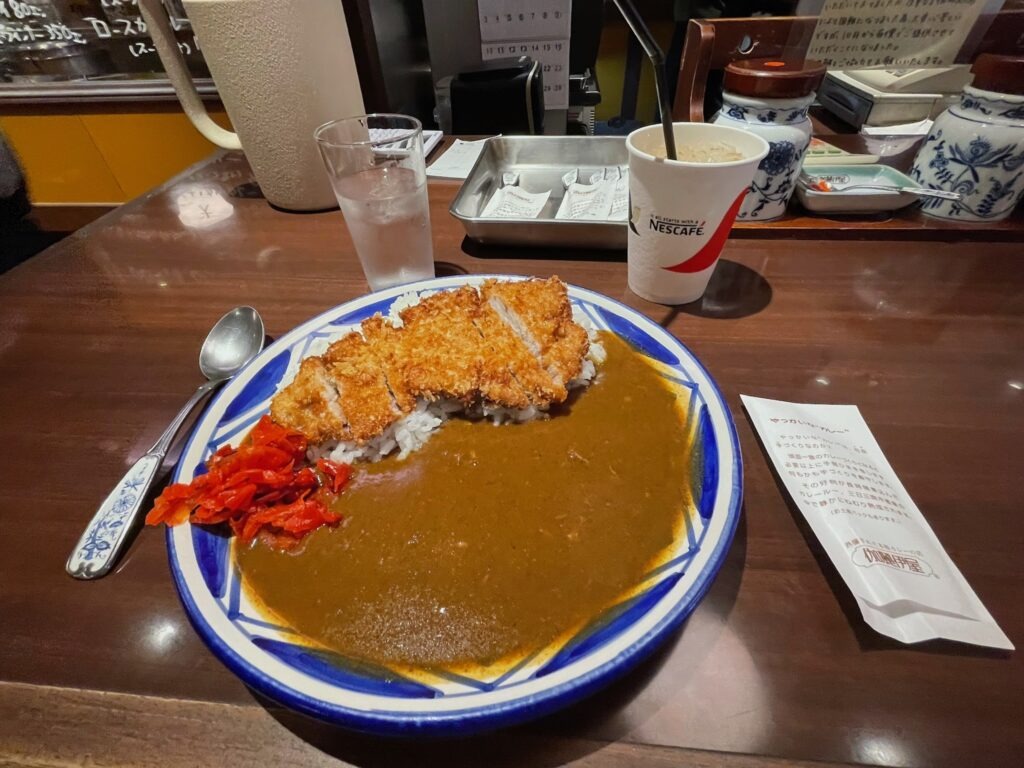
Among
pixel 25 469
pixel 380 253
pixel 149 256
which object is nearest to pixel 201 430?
pixel 25 469

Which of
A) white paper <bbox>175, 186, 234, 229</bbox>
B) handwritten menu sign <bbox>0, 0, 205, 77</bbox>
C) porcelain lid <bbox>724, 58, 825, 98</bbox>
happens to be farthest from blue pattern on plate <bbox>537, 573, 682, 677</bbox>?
handwritten menu sign <bbox>0, 0, 205, 77</bbox>

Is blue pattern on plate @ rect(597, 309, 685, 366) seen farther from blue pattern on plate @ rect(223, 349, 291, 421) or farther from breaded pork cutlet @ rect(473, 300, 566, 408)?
blue pattern on plate @ rect(223, 349, 291, 421)

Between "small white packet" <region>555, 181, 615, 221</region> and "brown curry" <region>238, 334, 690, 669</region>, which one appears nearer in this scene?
"brown curry" <region>238, 334, 690, 669</region>

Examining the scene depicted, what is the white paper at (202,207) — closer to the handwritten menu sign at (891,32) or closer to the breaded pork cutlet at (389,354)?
the breaded pork cutlet at (389,354)

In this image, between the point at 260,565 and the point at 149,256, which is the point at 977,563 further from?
the point at 149,256

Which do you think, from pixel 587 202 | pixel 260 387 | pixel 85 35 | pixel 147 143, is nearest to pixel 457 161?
pixel 587 202

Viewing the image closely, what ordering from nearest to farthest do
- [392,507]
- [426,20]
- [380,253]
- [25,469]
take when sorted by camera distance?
[392,507]
[25,469]
[380,253]
[426,20]

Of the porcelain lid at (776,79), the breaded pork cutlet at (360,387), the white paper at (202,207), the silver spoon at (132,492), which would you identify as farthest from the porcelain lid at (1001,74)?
the white paper at (202,207)
